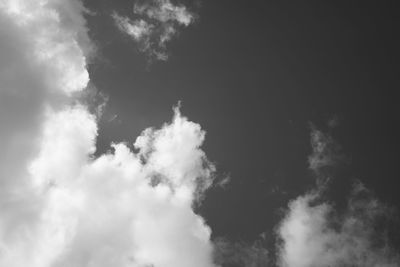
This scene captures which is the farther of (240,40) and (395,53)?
(240,40)

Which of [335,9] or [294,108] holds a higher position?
[335,9]

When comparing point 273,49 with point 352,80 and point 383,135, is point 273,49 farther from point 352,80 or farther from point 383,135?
point 383,135

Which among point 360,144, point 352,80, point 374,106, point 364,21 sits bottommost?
point 360,144

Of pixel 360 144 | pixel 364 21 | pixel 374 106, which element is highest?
pixel 364 21

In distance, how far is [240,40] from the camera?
2547 inches

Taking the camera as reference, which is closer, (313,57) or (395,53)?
(395,53)

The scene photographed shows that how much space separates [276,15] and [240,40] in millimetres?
6679

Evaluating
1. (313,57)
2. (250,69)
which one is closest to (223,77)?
(250,69)

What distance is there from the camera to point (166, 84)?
204 feet

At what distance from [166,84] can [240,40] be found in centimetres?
1374

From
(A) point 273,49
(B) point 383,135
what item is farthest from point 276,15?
(B) point 383,135

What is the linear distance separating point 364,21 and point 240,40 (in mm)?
18390

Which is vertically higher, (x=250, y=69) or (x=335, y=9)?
(x=335, y=9)

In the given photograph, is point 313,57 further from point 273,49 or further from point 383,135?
point 383,135
